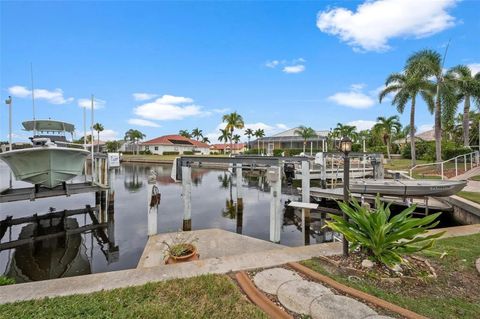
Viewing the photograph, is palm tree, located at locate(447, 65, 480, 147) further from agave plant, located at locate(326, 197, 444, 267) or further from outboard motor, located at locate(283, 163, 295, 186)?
agave plant, located at locate(326, 197, 444, 267)

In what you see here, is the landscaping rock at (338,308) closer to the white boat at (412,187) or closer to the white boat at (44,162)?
the white boat at (412,187)

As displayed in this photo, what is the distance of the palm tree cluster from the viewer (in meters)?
17.5

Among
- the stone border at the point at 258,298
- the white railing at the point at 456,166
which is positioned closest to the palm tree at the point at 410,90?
the white railing at the point at 456,166

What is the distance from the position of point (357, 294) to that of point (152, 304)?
2.53 m

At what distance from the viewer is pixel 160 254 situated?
20.6 ft

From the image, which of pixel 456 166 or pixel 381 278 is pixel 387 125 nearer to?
pixel 456 166

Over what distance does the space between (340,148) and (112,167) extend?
409 inches

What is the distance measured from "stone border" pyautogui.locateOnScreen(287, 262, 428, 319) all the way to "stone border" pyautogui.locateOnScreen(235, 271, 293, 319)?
2.86 feet

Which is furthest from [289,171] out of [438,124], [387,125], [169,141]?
[169,141]

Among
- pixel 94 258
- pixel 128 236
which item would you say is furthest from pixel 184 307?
pixel 128 236

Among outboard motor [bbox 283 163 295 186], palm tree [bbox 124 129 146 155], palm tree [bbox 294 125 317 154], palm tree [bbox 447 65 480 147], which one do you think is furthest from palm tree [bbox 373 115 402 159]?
palm tree [bbox 124 129 146 155]

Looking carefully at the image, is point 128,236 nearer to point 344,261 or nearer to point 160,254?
point 160,254

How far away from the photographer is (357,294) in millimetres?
3107

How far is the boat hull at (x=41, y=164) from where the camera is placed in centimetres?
898
